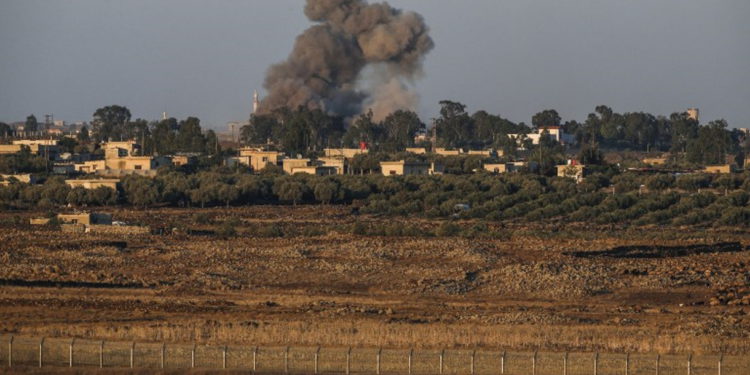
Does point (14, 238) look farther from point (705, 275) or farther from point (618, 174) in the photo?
point (618, 174)

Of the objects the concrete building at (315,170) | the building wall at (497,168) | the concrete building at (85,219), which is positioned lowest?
the concrete building at (85,219)

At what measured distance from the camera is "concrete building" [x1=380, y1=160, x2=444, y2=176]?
101294mm

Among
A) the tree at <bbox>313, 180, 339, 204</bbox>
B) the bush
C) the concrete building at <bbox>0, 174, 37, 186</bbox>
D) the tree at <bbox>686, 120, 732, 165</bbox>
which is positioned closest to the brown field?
the bush

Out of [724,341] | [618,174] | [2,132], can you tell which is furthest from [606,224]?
[2,132]

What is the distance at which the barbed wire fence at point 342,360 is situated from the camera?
27.4 m

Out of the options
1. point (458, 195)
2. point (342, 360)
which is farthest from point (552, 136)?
point (342, 360)

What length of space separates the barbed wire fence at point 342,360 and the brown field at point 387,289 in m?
1.90

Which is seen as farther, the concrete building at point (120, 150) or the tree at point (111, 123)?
the tree at point (111, 123)

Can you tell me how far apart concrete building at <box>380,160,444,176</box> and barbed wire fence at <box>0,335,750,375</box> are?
70829 millimetres

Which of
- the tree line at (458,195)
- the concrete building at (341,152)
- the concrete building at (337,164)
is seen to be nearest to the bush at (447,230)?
the tree line at (458,195)

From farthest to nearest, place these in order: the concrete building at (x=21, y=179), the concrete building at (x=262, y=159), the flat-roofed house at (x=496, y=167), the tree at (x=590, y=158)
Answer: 1. the concrete building at (x=262, y=159)
2. the tree at (x=590, y=158)
3. the flat-roofed house at (x=496, y=167)
4. the concrete building at (x=21, y=179)

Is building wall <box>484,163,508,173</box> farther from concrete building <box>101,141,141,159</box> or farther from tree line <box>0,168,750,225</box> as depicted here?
concrete building <box>101,141,141,159</box>

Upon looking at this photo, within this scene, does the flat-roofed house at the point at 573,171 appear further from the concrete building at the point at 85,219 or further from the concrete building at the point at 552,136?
the concrete building at the point at 85,219

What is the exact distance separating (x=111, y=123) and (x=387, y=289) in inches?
4383
